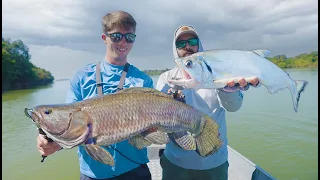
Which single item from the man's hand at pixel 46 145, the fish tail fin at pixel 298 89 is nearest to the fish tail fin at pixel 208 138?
the fish tail fin at pixel 298 89

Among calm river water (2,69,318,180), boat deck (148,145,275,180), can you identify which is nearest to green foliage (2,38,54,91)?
calm river water (2,69,318,180)

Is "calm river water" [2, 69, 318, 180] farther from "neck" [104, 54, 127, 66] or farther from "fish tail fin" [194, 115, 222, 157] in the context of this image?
"fish tail fin" [194, 115, 222, 157]

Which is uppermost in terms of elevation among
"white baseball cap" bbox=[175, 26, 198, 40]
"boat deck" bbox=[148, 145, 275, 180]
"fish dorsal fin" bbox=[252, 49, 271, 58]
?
"white baseball cap" bbox=[175, 26, 198, 40]

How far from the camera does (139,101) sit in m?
2.45

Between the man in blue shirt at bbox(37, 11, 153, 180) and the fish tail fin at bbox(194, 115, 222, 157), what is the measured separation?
724 mm

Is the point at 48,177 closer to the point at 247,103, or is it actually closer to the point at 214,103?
the point at 214,103

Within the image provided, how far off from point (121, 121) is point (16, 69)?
78576 millimetres

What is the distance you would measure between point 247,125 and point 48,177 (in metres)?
12.9

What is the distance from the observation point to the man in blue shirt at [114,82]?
294 centimetres

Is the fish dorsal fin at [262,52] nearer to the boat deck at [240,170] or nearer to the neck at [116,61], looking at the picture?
the neck at [116,61]

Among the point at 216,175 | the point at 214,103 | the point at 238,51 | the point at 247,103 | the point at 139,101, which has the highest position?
the point at 238,51

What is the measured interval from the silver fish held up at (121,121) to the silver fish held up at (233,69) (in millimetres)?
402

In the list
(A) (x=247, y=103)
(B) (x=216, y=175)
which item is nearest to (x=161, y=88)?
(B) (x=216, y=175)

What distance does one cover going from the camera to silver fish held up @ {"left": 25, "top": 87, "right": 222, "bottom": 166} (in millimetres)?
2193
